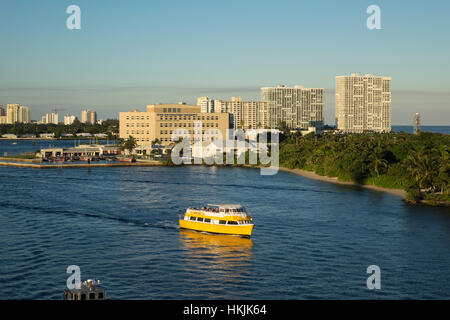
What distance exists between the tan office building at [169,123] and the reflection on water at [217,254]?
11649cm

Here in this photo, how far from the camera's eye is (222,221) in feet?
153

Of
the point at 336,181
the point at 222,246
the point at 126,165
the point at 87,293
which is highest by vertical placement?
the point at 126,165

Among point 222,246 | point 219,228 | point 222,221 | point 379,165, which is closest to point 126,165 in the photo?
point 379,165

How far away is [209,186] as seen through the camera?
8194cm

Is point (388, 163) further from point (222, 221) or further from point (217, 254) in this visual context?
point (217, 254)

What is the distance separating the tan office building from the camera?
16262 cm

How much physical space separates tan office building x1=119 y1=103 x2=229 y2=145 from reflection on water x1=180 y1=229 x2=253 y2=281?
116 m

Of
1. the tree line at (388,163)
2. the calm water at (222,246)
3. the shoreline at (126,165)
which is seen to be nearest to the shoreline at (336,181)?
the shoreline at (126,165)

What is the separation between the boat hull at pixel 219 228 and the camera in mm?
45469

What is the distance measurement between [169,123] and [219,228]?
119373 millimetres

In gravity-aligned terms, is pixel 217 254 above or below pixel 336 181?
below

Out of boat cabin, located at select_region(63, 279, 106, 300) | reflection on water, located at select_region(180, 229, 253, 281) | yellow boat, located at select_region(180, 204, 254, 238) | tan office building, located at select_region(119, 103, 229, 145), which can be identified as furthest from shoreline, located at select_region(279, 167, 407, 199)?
boat cabin, located at select_region(63, 279, 106, 300)

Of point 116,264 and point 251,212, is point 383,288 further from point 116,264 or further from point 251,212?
point 251,212
